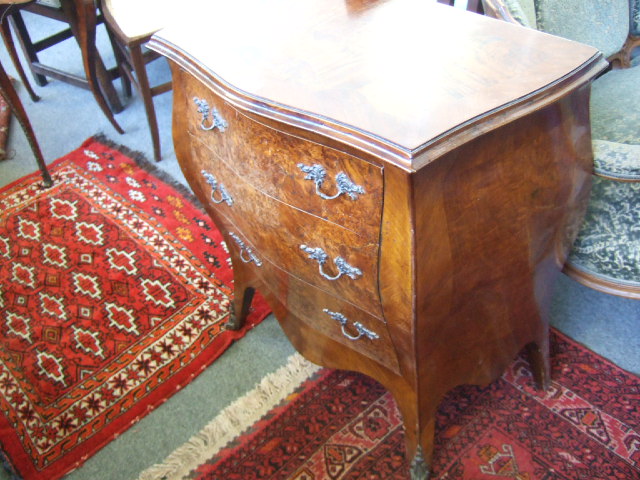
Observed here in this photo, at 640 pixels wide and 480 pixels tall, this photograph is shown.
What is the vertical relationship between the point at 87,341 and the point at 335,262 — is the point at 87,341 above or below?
below

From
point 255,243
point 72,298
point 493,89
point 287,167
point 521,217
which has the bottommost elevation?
point 72,298

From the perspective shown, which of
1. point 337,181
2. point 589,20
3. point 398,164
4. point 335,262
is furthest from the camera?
point 589,20

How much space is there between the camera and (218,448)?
1.45 metres

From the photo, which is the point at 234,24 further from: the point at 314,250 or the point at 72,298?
the point at 72,298

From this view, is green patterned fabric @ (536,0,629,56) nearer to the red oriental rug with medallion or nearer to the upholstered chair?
the upholstered chair

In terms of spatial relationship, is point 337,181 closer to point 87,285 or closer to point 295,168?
point 295,168

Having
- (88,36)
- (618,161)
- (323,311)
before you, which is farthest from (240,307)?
(88,36)

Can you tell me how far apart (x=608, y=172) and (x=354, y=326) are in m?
0.60

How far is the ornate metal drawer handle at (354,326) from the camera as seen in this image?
1.08 m

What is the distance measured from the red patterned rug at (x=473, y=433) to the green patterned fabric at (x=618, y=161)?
648mm

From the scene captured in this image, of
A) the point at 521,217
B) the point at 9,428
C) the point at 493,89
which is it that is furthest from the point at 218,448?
the point at 493,89

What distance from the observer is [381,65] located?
3.03 ft

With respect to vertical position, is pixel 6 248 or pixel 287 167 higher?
pixel 287 167

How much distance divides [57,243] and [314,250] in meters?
1.41
